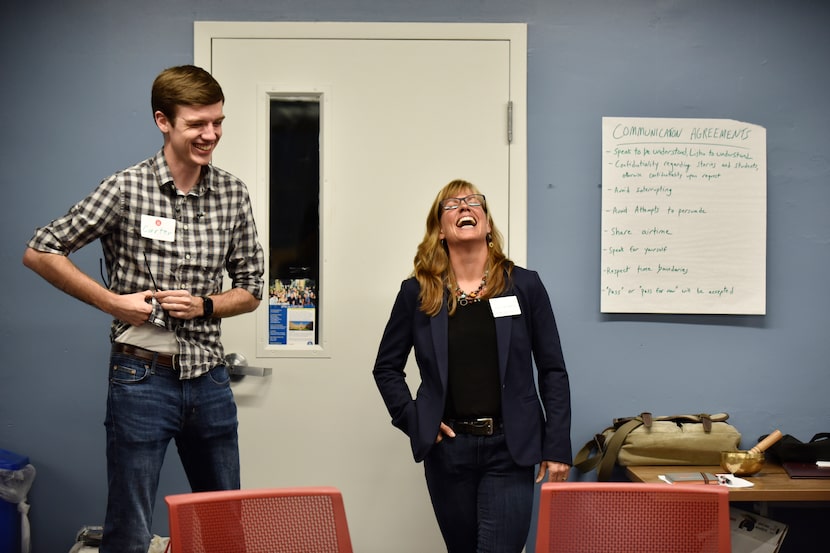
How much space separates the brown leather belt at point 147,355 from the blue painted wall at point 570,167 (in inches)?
44.4

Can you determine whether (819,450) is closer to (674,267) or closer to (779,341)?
(779,341)

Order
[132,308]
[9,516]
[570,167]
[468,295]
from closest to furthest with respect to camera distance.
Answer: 1. [132,308]
2. [468,295]
3. [9,516]
4. [570,167]

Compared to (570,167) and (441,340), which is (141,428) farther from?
(570,167)

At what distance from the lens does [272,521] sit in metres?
1.28

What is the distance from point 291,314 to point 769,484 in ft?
5.85

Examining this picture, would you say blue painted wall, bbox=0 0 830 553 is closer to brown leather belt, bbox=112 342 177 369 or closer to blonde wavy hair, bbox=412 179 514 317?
blonde wavy hair, bbox=412 179 514 317

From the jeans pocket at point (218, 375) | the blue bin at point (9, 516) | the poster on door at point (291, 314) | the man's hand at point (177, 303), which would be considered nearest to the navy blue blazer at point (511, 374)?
the jeans pocket at point (218, 375)

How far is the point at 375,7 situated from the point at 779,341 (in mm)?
2056

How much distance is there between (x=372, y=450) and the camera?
9.04 ft

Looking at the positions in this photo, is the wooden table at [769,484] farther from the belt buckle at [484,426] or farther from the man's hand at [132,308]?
the man's hand at [132,308]

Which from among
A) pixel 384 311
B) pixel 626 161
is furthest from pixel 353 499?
pixel 626 161

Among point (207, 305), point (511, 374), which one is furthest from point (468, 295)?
point (207, 305)

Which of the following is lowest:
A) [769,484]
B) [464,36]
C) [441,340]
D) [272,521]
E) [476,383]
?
[769,484]

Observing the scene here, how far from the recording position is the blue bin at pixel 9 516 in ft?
8.48
